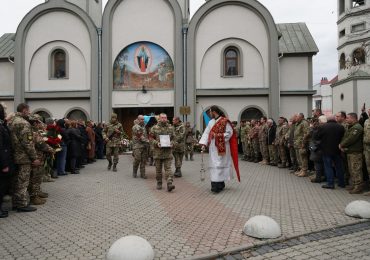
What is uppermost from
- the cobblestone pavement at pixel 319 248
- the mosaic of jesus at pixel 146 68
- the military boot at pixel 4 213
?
the mosaic of jesus at pixel 146 68

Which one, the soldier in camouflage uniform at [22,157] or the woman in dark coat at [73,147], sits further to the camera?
the woman in dark coat at [73,147]

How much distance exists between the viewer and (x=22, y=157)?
738 centimetres

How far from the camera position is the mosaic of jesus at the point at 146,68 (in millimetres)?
25031

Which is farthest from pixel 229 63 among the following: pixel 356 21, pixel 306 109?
pixel 356 21

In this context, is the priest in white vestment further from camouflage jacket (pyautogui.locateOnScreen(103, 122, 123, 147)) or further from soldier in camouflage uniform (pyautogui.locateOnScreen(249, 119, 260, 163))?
soldier in camouflage uniform (pyautogui.locateOnScreen(249, 119, 260, 163))

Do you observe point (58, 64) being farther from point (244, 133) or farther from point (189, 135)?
point (244, 133)

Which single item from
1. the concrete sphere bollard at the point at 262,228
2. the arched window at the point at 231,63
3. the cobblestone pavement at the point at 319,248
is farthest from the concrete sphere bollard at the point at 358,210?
the arched window at the point at 231,63

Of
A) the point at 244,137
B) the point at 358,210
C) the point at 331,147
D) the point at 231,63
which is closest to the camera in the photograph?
the point at 358,210

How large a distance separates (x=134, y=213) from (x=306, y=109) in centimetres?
2015

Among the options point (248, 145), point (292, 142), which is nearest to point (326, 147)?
point (292, 142)

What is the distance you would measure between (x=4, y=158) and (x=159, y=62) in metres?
19.0

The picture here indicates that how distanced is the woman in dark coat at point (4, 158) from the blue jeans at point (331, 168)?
779 centimetres

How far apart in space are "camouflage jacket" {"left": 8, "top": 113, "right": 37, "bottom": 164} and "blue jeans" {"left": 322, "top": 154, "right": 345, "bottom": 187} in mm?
7407

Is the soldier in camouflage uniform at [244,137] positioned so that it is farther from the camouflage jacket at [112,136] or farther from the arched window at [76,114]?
the arched window at [76,114]
